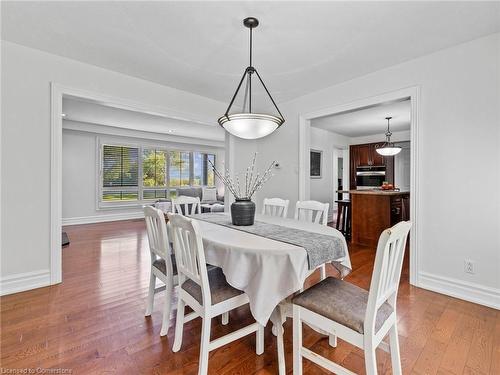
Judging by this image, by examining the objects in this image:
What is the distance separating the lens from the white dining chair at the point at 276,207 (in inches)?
115

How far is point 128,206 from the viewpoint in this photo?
7172mm

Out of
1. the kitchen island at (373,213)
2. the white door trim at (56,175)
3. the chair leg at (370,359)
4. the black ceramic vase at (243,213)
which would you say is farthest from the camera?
the kitchen island at (373,213)

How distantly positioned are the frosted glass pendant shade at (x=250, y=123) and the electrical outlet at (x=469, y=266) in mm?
2291

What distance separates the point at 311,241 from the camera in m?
1.64

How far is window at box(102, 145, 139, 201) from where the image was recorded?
681 centimetres

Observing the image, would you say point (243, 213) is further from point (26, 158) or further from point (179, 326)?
point (26, 158)

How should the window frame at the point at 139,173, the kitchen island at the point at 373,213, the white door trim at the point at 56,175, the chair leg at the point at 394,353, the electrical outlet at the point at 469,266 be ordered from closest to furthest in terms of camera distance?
the chair leg at the point at 394,353
the electrical outlet at the point at 469,266
the white door trim at the point at 56,175
the kitchen island at the point at 373,213
the window frame at the point at 139,173

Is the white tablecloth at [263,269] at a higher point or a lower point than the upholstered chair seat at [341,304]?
higher

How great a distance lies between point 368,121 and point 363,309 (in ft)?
17.6

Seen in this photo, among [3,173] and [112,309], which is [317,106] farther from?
[3,173]

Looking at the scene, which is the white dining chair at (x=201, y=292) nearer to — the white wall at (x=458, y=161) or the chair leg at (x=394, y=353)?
the chair leg at (x=394, y=353)

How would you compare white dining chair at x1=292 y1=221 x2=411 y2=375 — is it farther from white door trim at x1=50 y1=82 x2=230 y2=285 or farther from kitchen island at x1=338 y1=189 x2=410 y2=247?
kitchen island at x1=338 y1=189 x2=410 y2=247

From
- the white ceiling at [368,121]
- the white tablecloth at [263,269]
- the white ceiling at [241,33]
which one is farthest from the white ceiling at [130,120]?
the white tablecloth at [263,269]

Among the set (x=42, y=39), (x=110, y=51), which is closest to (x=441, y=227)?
(x=110, y=51)
